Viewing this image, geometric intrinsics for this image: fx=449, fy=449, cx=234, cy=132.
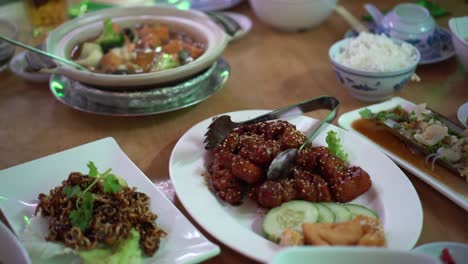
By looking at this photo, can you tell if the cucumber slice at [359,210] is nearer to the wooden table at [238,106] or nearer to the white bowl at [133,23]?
the wooden table at [238,106]

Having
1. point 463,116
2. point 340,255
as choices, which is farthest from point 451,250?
point 463,116

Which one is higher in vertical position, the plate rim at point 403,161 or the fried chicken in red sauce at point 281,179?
the fried chicken in red sauce at point 281,179

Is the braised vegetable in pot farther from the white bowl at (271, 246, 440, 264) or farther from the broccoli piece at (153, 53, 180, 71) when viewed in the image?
the white bowl at (271, 246, 440, 264)

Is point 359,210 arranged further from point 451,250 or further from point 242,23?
point 242,23

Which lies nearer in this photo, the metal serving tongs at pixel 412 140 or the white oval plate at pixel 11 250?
the white oval plate at pixel 11 250

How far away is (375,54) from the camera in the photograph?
63.3 inches

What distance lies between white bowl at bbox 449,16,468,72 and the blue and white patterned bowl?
175 millimetres

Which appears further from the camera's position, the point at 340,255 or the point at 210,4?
the point at 210,4

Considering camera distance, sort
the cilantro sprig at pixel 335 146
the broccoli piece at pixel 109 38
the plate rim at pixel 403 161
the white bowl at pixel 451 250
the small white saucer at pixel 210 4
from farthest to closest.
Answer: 1. the small white saucer at pixel 210 4
2. the broccoli piece at pixel 109 38
3. the cilantro sprig at pixel 335 146
4. the plate rim at pixel 403 161
5. the white bowl at pixel 451 250

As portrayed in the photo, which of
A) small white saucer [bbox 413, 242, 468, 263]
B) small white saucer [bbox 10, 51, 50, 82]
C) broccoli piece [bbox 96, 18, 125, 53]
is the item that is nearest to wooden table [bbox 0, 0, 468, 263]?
small white saucer [bbox 10, 51, 50, 82]

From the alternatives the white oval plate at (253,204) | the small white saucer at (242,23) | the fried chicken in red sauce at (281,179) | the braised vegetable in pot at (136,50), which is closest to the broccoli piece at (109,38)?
the braised vegetable in pot at (136,50)

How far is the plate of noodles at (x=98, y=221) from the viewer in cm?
95

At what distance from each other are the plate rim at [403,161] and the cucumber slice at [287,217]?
35 cm

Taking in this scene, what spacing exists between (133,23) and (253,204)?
1.12 meters
